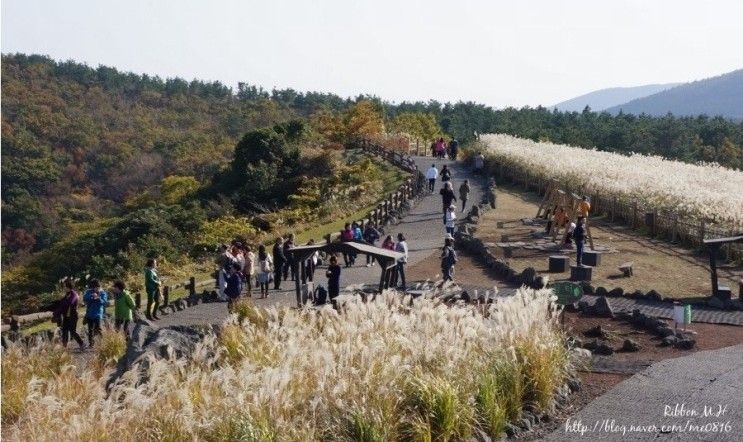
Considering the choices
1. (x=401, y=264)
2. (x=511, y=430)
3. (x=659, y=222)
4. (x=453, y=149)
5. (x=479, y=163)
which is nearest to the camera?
(x=511, y=430)

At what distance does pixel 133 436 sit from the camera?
8164 millimetres

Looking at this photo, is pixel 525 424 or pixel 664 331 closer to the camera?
pixel 525 424

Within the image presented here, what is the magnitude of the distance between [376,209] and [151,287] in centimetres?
1620

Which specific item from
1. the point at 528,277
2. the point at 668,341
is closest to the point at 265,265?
the point at 528,277

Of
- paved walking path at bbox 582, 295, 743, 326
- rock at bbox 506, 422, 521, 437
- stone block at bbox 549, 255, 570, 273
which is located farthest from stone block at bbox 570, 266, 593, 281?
rock at bbox 506, 422, 521, 437

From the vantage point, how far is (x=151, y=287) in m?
19.8

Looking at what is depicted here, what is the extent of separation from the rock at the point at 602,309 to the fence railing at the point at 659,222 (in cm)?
967

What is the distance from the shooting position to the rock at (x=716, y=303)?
19.8 m

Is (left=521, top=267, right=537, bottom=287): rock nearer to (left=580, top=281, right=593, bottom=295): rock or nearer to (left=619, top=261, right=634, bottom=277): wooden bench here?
(left=580, top=281, right=593, bottom=295): rock

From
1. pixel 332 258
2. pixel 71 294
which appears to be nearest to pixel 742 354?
pixel 332 258

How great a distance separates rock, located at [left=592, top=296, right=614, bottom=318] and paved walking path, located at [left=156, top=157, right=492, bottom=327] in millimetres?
5458

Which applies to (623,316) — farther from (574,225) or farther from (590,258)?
(574,225)

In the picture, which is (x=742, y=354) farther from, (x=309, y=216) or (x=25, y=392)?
(x=309, y=216)

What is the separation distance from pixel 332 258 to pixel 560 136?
219ft
